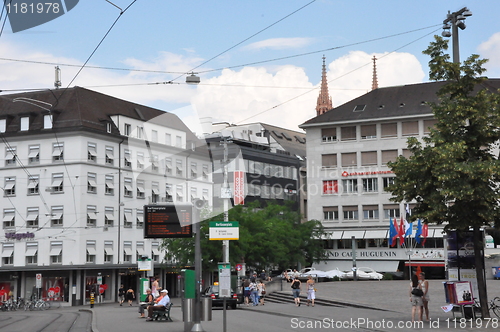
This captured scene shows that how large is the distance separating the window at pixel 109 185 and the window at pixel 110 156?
1.36m

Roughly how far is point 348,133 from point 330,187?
5.94 metres

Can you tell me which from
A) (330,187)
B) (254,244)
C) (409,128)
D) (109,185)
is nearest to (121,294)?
(109,185)

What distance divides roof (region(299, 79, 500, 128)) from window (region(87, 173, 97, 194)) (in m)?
24.0

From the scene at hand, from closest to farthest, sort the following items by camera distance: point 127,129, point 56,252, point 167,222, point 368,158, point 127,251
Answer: point 167,222, point 56,252, point 127,251, point 127,129, point 368,158

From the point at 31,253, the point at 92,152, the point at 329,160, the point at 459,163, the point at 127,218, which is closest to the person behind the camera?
the point at 459,163

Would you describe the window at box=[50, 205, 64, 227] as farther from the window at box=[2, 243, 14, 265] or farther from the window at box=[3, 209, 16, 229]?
the window at box=[2, 243, 14, 265]

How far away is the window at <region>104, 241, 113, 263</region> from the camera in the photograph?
63.3m

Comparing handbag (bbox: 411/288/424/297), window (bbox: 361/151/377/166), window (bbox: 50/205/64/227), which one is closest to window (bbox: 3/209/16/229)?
window (bbox: 50/205/64/227)

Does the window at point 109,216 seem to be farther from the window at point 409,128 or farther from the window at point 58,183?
the window at point 409,128

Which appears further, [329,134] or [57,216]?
[329,134]

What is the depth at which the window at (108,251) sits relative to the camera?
63.3m

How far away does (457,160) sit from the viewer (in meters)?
22.3

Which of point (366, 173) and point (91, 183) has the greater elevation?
point (366, 173)

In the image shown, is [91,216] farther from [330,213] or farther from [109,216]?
[330,213]
